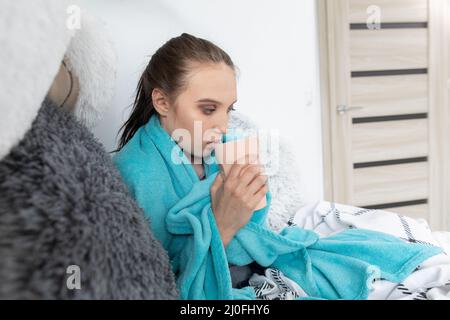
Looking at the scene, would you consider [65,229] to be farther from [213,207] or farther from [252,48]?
[252,48]

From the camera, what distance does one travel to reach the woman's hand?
2.22 ft

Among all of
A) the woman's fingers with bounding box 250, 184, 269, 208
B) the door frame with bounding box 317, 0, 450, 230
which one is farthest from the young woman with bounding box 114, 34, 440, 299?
the door frame with bounding box 317, 0, 450, 230

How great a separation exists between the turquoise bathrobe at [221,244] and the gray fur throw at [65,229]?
0.56 ft

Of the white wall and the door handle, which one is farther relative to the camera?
the door handle

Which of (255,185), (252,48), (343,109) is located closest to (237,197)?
(255,185)

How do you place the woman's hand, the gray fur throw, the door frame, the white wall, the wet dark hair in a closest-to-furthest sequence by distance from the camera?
1. the gray fur throw
2. the woman's hand
3. the wet dark hair
4. the white wall
5. the door frame

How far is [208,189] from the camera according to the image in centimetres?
74

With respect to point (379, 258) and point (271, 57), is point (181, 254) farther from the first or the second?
point (271, 57)

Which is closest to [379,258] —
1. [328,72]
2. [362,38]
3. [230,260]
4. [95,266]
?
[230,260]

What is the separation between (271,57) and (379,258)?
0.93m

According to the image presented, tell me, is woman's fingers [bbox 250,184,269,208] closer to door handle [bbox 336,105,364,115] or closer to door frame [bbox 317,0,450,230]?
door frame [bbox 317,0,450,230]

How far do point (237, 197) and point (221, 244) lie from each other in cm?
9

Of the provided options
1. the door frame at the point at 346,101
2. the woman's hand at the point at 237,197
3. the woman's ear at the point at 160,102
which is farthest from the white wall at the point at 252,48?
the woman's hand at the point at 237,197

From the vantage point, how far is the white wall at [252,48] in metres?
1.13
